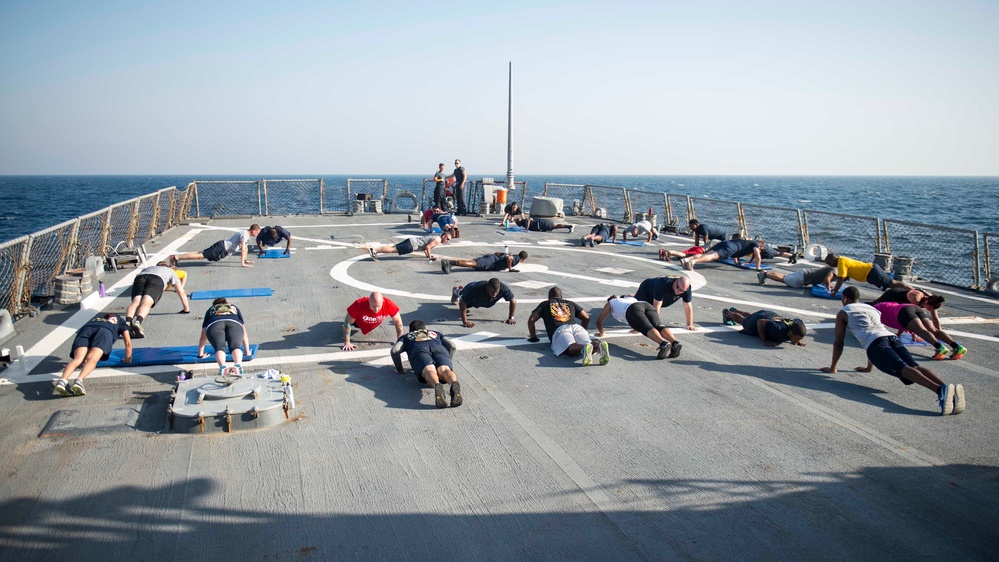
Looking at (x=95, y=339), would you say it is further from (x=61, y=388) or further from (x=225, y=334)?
(x=225, y=334)

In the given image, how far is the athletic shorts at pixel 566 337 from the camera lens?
9602 millimetres

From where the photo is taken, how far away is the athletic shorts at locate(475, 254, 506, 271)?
1606 cm

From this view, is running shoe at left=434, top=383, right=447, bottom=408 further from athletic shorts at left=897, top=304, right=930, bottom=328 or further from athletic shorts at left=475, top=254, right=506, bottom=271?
athletic shorts at left=475, top=254, right=506, bottom=271

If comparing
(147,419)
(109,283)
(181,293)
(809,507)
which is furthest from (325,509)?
(109,283)

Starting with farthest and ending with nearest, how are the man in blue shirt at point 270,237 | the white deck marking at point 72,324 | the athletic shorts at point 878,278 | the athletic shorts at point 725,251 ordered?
1. the man in blue shirt at point 270,237
2. the athletic shorts at point 725,251
3. the athletic shorts at point 878,278
4. the white deck marking at point 72,324

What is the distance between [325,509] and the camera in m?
5.44

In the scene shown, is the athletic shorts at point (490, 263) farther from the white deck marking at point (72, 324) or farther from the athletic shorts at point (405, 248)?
the white deck marking at point (72, 324)

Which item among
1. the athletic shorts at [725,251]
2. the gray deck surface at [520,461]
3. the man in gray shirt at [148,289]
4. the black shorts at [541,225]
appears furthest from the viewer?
the black shorts at [541,225]

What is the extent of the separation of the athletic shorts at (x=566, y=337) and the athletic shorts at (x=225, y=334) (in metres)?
4.45

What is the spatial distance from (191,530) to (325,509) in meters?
1.03

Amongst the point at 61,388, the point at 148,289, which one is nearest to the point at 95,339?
the point at 61,388

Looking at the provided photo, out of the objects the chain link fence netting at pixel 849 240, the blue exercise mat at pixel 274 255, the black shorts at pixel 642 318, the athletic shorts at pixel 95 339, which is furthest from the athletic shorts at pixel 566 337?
the chain link fence netting at pixel 849 240

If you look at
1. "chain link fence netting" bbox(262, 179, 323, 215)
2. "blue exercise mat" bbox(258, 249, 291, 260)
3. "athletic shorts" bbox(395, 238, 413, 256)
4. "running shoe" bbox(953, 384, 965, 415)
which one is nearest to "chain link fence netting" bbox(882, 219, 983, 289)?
"running shoe" bbox(953, 384, 965, 415)

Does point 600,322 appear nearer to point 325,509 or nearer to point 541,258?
point 325,509
